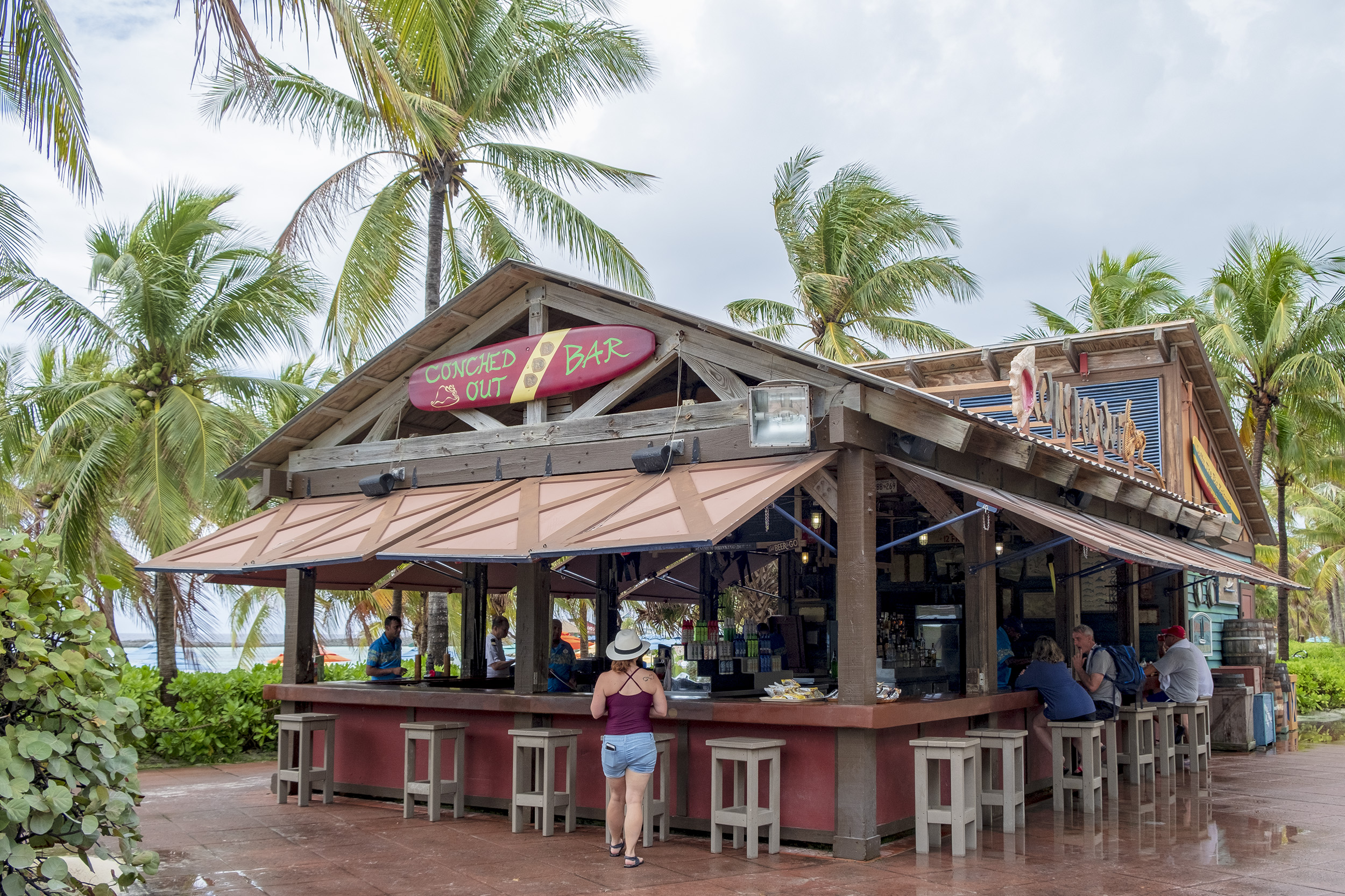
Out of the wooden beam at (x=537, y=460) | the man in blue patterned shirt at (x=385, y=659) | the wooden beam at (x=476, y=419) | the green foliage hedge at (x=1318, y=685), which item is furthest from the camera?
the green foliage hedge at (x=1318, y=685)

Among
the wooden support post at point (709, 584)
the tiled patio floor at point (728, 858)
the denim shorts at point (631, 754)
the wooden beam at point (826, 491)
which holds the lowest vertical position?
the tiled patio floor at point (728, 858)

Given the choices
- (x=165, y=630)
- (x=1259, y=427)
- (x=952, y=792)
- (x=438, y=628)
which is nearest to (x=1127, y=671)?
(x=952, y=792)

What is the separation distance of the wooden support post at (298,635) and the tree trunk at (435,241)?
4784 mm

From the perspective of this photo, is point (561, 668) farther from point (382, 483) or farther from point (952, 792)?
point (952, 792)

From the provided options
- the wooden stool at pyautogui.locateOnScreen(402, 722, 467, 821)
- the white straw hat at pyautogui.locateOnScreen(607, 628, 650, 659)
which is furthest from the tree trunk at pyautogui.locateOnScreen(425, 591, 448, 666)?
the white straw hat at pyautogui.locateOnScreen(607, 628, 650, 659)

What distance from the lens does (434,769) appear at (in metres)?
8.45

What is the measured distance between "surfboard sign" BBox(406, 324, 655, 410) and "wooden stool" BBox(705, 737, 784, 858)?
2.90 metres

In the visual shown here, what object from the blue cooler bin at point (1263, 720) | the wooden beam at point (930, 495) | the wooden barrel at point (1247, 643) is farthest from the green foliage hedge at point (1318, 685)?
Result: the wooden beam at point (930, 495)

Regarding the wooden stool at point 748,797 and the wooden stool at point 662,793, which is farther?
the wooden stool at point 662,793

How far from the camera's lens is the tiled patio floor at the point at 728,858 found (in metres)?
6.26

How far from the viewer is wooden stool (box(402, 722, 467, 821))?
845cm

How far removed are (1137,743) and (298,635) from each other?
24.8 feet

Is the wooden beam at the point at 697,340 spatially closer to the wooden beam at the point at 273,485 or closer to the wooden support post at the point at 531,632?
the wooden support post at the point at 531,632

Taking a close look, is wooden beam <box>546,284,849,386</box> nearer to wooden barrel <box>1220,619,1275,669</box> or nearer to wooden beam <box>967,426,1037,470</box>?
wooden beam <box>967,426,1037,470</box>
